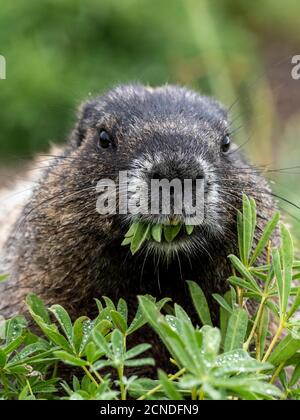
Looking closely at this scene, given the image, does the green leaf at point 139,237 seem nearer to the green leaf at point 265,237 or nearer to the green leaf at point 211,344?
the green leaf at point 265,237

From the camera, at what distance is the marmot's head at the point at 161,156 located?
420 cm

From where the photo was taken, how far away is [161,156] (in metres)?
4.20

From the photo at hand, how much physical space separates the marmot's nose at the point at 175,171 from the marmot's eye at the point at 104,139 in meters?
0.83

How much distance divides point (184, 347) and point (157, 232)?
0.96 metres

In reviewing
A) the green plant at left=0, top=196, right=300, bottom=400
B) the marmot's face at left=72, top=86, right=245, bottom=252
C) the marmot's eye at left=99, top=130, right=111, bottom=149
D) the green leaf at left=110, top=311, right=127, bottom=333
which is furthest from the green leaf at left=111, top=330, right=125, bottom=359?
the marmot's eye at left=99, top=130, right=111, bottom=149

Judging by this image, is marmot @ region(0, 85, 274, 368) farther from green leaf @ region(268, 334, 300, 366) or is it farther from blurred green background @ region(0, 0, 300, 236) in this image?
blurred green background @ region(0, 0, 300, 236)

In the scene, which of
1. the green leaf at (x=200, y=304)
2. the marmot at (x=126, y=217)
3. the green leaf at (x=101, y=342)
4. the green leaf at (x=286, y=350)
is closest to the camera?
the green leaf at (x=101, y=342)

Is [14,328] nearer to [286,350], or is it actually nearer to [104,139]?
[286,350]

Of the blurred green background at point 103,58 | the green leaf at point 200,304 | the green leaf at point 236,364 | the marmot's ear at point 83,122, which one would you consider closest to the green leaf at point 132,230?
the green leaf at point 200,304

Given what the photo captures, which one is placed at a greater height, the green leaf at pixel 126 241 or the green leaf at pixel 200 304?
the green leaf at pixel 126 241

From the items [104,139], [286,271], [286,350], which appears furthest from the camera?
[104,139]

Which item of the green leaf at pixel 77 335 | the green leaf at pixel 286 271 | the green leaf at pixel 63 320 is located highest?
the green leaf at pixel 286 271

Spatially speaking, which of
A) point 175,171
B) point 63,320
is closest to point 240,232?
point 175,171
